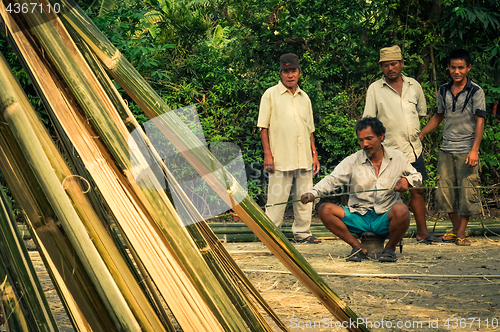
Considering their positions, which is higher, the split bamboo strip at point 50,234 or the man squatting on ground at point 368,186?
Answer: the split bamboo strip at point 50,234

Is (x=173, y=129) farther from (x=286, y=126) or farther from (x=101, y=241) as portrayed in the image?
(x=286, y=126)

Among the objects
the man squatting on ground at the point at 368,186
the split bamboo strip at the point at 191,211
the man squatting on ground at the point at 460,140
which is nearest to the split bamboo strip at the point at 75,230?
the split bamboo strip at the point at 191,211

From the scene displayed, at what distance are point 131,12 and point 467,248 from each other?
4.57m

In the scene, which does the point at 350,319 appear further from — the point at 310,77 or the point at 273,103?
the point at 310,77

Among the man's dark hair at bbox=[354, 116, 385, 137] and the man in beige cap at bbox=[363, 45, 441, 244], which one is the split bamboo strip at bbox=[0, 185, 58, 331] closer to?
the man's dark hair at bbox=[354, 116, 385, 137]

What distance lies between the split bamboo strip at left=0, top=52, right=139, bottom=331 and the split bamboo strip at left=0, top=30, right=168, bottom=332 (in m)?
0.07

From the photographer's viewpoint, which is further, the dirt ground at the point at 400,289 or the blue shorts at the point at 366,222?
the blue shorts at the point at 366,222

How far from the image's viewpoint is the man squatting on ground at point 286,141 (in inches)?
173

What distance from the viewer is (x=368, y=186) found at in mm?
3492

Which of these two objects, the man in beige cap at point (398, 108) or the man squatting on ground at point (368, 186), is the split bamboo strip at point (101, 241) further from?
the man in beige cap at point (398, 108)

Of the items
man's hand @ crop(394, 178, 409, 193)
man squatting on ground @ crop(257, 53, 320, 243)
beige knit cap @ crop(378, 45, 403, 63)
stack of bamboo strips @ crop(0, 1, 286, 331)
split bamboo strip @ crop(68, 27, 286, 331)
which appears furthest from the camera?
man squatting on ground @ crop(257, 53, 320, 243)

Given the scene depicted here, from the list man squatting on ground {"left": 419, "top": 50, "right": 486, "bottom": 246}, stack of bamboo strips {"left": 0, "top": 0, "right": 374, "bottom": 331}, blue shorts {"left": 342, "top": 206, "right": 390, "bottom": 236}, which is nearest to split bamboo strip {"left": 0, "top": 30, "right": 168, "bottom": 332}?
stack of bamboo strips {"left": 0, "top": 0, "right": 374, "bottom": 331}

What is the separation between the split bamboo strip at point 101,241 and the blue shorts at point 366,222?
2.97m

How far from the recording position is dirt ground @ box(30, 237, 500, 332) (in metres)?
2.08
